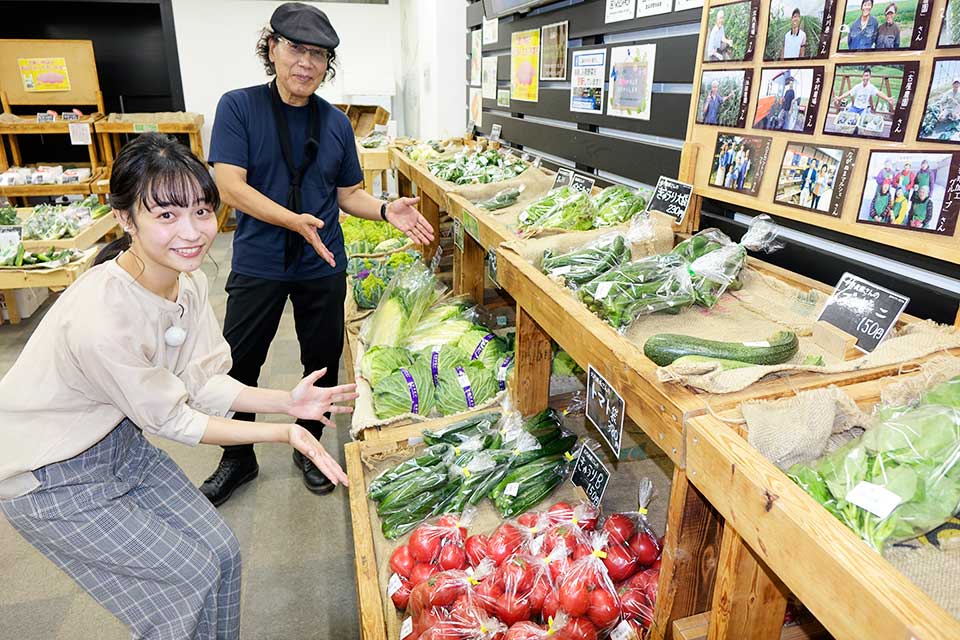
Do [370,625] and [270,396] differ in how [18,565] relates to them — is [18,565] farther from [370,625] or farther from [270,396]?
[370,625]

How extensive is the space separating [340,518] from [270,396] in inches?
50.7

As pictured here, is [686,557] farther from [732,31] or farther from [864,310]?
[732,31]

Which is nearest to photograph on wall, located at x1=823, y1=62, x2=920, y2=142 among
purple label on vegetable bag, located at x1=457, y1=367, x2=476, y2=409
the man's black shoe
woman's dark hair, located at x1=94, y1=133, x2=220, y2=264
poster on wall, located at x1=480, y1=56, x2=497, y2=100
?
purple label on vegetable bag, located at x1=457, y1=367, x2=476, y2=409

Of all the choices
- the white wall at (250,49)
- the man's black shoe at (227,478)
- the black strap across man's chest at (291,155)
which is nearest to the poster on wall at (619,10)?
the black strap across man's chest at (291,155)

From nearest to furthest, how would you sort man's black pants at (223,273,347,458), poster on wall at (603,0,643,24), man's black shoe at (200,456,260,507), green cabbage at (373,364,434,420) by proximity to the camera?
green cabbage at (373,364,434,420) → poster on wall at (603,0,643,24) → man's black pants at (223,273,347,458) → man's black shoe at (200,456,260,507)

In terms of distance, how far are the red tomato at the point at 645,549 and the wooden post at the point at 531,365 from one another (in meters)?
0.62

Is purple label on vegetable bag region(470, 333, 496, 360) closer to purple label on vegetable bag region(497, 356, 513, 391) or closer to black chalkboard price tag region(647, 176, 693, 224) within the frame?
purple label on vegetable bag region(497, 356, 513, 391)

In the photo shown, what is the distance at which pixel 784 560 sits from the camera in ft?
2.52

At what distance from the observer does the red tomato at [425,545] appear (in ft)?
5.33

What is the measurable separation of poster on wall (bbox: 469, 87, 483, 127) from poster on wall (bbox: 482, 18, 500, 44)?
41 cm

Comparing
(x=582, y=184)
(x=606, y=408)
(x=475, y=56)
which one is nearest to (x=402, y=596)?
(x=606, y=408)

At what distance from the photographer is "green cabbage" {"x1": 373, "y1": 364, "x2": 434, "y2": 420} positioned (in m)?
2.31

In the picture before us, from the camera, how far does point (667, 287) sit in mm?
1488

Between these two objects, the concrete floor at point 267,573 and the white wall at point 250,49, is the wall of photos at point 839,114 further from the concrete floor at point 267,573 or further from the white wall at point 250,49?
the white wall at point 250,49
